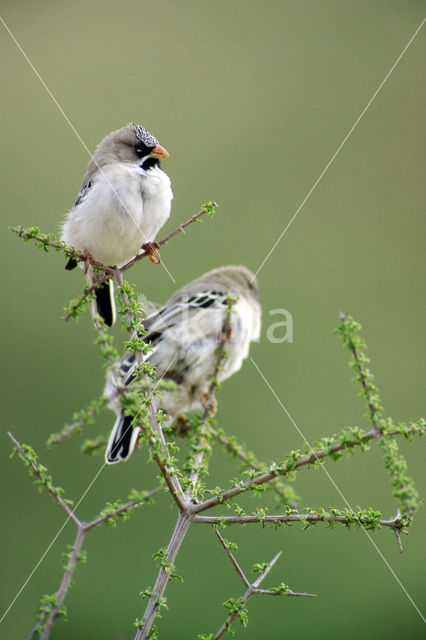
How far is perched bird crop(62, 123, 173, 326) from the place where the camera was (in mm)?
3412

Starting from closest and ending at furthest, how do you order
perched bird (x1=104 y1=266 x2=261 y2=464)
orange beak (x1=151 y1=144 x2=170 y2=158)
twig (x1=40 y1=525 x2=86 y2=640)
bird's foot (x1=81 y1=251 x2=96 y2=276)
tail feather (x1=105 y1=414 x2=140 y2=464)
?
twig (x1=40 y1=525 x2=86 y2=640) < bird's foot (x1=81 y1=251 x2=96 y2=276) < tail feather (x1=105 y1=414 x2=140 y2=464) < perched bird (x1=104 y1=266 x2=261 y2=464) < orange beak (x1=151 y1=144 x2=170 y2=158)

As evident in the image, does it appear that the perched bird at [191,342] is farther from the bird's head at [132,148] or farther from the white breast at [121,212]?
the bird's head at [132,148]

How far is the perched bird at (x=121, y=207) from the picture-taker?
3412 mm

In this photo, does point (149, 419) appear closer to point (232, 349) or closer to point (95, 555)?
point (232, 349)

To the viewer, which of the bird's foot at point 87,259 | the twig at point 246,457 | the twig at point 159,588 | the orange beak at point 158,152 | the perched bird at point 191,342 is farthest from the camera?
the orange beak at point 158,152

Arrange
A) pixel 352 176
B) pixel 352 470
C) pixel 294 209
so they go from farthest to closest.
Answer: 1. pixel 352 176
2. pixel 294 209
3. pixel 352 470

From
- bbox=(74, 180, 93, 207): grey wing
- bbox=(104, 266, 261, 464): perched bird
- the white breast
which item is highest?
bbox=(74, 180, 93, 207): grey wing

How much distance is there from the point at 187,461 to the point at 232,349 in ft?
4.58

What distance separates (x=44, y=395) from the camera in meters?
5.29

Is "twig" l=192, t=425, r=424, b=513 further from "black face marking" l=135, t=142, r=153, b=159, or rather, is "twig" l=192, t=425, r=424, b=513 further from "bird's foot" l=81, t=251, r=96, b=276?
"black face marking" l=135, t=142, r=153, b=159

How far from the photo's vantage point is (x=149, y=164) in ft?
12.0

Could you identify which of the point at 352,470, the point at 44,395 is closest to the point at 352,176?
the point at 352,470

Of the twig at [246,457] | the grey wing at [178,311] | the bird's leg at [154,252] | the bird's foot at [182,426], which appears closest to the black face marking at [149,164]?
the bird's leg at [154,252]

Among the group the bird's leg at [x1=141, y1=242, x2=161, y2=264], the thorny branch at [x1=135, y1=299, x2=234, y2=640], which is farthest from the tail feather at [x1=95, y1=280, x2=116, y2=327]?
the thorny branch at [x1=135, y1=299, x2=234, y2=640]
